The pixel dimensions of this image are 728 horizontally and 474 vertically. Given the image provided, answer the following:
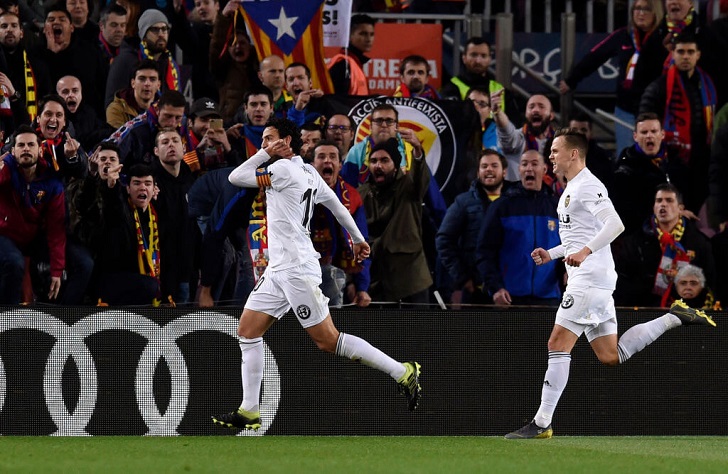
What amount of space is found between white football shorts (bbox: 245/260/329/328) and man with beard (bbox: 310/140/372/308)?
135cm

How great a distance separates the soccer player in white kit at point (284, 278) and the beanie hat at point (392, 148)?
7.24 feet

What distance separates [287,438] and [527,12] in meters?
7.77

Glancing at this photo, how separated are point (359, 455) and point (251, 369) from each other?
1391mm

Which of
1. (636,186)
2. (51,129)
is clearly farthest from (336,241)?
(636,186)

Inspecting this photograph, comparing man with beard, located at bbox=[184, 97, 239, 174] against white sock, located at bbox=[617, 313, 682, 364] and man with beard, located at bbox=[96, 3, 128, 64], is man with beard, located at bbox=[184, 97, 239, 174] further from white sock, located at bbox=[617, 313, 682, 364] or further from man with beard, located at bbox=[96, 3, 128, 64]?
white sock, located at bbox=[617, 313, 682, 364]

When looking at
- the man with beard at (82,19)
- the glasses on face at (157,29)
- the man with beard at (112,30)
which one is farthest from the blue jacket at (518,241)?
the man with beard at (82,19)

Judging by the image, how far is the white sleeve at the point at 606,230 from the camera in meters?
9.21

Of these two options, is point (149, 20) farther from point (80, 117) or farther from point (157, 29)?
point (80, 117)

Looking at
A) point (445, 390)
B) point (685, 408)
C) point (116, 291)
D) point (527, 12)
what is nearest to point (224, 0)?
point (527, 12)

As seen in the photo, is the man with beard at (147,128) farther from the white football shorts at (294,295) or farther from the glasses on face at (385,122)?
the white football shorts at (294,295)

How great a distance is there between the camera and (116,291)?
1095 cm

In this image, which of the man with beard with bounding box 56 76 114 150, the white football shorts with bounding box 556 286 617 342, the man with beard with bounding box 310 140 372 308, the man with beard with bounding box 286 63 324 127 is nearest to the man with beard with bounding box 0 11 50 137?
the man with beard with bounding box 56 76 114 150

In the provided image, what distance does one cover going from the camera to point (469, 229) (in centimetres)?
1205

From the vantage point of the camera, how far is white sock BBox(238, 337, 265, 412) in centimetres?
953
